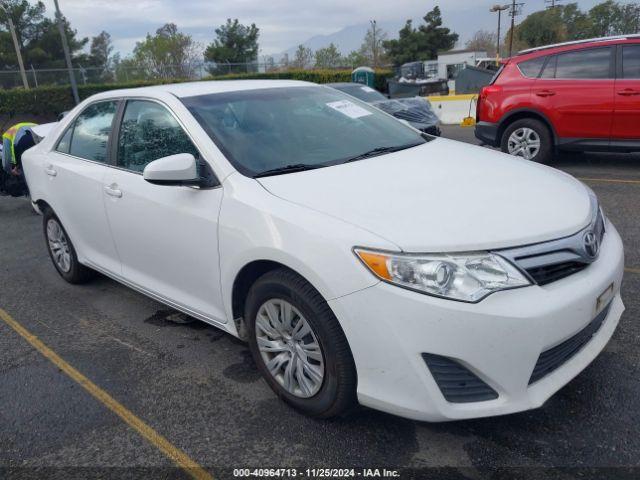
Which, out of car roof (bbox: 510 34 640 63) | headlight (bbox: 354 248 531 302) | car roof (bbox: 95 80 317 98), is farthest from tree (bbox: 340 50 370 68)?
headlight (bbox: 354 248 531 302)

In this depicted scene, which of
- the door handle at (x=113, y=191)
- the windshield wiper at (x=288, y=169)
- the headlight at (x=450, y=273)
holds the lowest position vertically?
the headlight at (x=450, y=273)

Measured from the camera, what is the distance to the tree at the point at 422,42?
64125mm

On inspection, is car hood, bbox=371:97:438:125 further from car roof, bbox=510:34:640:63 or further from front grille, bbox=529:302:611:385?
front grille, bbox=529:302:611:385

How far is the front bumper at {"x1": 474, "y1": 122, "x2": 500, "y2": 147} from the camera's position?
8.19m

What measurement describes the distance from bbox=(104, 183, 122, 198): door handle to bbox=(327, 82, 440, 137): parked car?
7585 millimetres

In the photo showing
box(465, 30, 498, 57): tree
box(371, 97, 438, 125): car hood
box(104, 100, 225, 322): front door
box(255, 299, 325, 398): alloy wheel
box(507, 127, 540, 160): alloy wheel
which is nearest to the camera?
box(255, 299, 325, 398): alloy wheel

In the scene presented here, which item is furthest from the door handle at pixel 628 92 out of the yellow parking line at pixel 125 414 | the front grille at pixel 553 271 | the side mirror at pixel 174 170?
the yellow parking line at pixel 125 414

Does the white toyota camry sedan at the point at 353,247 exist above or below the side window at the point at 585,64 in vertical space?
A: below

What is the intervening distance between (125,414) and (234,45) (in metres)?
50.5

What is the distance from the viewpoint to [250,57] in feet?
163

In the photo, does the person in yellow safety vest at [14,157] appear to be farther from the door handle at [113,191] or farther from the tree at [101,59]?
the tree at [101,59]

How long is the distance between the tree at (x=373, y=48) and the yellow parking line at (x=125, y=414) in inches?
2618

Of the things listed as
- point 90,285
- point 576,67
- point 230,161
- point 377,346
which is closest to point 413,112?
point 576,67

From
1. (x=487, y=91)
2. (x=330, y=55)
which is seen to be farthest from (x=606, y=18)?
(x=487, y=91)
